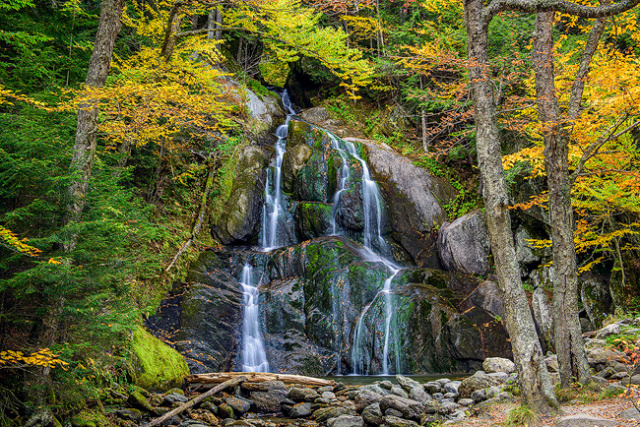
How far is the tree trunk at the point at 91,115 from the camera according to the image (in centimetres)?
466

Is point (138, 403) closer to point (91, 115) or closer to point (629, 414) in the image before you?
point (91, 115)

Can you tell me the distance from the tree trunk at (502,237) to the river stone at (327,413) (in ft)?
9.55

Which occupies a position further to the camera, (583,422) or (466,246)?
(466,246)

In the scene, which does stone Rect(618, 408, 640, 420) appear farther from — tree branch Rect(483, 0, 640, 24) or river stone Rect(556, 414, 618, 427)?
tree branch Rect(483, 0, 640, 24)

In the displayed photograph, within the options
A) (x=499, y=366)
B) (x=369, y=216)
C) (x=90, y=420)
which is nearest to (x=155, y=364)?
(x=90, y=420)

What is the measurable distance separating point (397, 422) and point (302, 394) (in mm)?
1999

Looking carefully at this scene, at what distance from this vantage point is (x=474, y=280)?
1119cm

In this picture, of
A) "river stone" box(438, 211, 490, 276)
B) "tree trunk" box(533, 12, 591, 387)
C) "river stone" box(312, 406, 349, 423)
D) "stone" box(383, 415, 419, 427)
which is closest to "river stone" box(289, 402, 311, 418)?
"river stone" box(312, 406, 349, 423)

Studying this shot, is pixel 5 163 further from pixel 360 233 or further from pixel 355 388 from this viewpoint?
pixel 360 233

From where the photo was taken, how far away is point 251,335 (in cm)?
1005

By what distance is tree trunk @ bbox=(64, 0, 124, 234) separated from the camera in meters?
4.66

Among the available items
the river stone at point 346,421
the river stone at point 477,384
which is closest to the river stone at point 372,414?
the river stone at point 346,421

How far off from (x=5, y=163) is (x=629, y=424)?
20.6 ft

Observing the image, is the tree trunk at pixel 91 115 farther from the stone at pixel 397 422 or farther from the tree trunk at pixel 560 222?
the tree trunk at pixel 560 222
